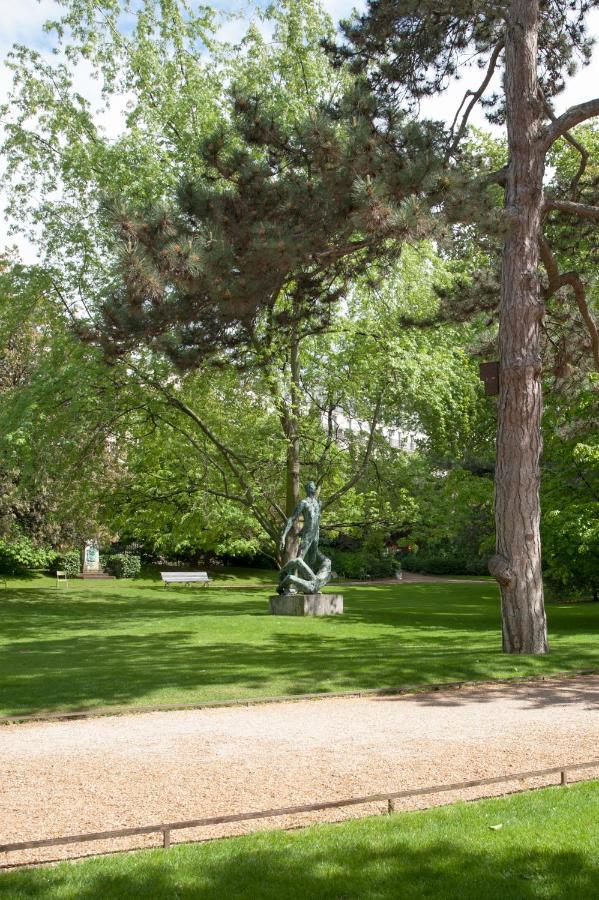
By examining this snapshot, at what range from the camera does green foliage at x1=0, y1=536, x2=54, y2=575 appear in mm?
32281

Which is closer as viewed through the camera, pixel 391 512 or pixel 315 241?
pixel 315 241

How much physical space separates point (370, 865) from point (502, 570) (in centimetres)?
834

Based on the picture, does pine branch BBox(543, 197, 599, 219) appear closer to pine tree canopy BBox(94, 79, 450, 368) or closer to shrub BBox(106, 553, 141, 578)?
pine tree canopy BBox(94, 79, 450, 368)

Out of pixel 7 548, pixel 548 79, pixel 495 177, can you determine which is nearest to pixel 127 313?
pixel 495 177

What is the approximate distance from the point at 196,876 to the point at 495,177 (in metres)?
10.7

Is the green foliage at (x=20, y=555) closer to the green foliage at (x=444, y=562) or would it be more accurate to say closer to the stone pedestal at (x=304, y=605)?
the stone pedestal at (x=304, y=605)

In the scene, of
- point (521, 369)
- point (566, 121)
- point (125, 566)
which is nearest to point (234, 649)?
point (521, 369)

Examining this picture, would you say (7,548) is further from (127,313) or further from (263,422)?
(127,313)

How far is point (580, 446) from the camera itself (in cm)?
1772

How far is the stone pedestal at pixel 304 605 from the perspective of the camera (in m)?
19.7

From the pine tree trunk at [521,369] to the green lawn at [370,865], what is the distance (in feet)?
24.3

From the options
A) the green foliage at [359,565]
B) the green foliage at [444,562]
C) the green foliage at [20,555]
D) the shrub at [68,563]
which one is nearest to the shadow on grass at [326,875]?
the green foliage at [20,555]

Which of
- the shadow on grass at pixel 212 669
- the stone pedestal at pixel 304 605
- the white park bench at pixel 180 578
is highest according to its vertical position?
the white park bench at pixel 180 578

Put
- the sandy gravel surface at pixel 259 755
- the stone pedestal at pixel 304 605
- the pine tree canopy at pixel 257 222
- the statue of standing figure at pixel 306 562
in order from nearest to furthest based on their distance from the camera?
the sandy gravel surface at pixel 259 755, the pine tree canopy at pixel 257 222, the stone pedestal at pixel 304 605, the statue of standing figure at pixel 306 562
